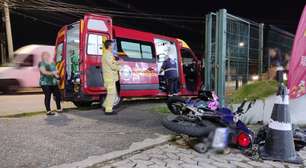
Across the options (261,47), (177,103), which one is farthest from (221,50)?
(261,47)

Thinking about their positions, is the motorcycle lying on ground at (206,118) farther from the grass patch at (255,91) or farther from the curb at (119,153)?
the grass patch at (255,91)

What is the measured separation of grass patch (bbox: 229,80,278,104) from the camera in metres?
6.98

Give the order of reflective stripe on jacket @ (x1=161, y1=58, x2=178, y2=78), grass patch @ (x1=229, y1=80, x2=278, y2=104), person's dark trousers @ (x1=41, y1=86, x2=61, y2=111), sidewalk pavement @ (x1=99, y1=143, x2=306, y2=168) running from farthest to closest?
reflective stripe on jacket @ (x1=161, y1=58, x2=178, y2=78) < person's dark trousers @ (x1=41, y1=86, x2=61, y2=111) < grass patch @ (x1=229, y1=80, x2=278, y2=104) < sidewalk pavement @ (x1=99, y1=143, x2=306, y2=168)

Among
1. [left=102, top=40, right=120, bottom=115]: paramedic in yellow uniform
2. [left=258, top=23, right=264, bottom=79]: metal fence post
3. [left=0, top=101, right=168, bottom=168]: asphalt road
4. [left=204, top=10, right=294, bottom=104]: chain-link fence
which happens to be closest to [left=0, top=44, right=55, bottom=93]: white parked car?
[left=102, top=40, right=120, bottom=115]: paramedic in yellow uniform

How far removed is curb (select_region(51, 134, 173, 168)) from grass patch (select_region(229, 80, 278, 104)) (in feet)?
7.15

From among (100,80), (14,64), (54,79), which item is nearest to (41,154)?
(54,79)

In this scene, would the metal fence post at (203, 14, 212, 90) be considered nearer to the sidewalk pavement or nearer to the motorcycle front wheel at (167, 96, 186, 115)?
the motorcycle front wheel at (167, 96, 186, 115)

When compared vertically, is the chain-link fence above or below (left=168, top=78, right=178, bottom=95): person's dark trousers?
above

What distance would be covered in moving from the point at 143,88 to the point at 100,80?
1881 millimetres

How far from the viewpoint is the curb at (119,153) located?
166 inches

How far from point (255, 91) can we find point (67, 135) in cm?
402

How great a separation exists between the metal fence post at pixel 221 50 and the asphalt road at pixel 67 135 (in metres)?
1.48

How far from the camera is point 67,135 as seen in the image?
5.71 meters

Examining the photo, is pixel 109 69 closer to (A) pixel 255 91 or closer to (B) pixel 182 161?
Answer: (A) pixel 255 91
